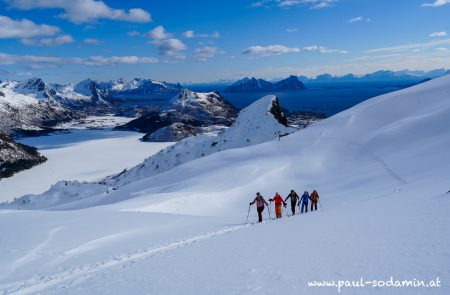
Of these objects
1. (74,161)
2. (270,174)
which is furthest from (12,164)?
(270,174)

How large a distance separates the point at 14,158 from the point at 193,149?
9622 cm

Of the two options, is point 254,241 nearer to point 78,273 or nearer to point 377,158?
point 78,273

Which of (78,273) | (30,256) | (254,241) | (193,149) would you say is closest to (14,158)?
(193,149)

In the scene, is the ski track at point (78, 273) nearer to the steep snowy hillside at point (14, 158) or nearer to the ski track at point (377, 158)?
the ski track at point (377, 158)

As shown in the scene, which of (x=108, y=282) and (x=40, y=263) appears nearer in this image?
(x=108, y=282)

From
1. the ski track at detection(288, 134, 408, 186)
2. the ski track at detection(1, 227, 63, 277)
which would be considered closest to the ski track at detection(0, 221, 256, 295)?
the ski track at detection(1, 227, 63, 277)

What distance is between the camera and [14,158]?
14150cm

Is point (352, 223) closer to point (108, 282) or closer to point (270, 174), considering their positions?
point (108, 282)

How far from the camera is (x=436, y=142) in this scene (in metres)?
37.6

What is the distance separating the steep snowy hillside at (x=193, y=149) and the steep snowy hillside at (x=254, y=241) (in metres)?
38.5

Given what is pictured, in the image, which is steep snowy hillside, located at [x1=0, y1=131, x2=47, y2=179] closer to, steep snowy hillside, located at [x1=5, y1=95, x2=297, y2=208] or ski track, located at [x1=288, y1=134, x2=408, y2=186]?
steep snowy hillside, located at [x1=5, y1=95, x2=297, y2=208]

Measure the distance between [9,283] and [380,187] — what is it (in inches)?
1067

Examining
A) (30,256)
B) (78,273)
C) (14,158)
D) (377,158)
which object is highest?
(377,158)

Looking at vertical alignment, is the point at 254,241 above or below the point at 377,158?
below
